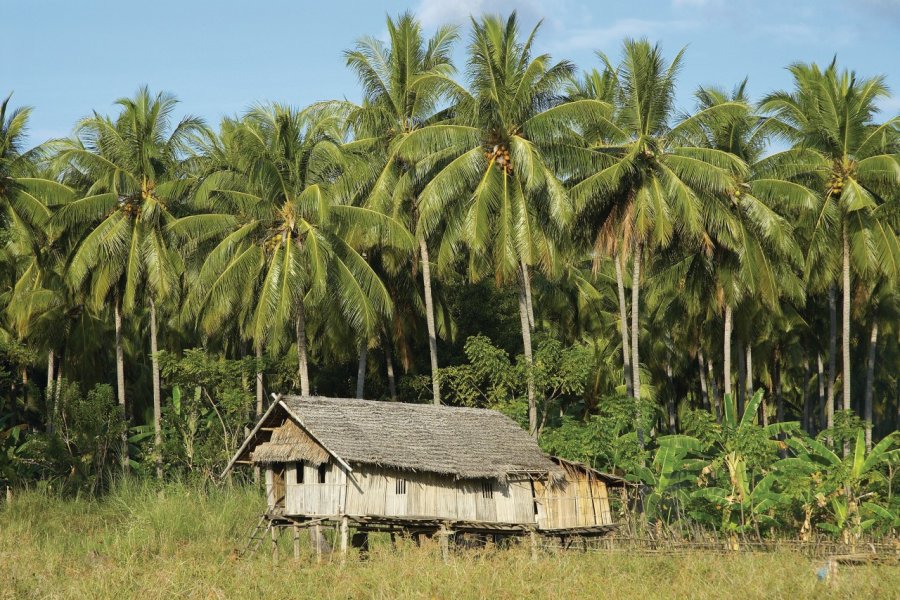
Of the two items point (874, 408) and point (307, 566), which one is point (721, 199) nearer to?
point (307, 566)

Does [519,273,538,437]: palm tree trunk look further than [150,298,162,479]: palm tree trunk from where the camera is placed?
No

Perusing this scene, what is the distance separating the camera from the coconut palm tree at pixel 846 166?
30438 millimetres

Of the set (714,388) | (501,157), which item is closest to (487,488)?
(501,157)

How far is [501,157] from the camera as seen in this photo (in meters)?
30.2

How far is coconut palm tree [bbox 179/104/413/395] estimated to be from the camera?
28.7m

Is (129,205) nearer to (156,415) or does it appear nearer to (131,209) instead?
(131,209)

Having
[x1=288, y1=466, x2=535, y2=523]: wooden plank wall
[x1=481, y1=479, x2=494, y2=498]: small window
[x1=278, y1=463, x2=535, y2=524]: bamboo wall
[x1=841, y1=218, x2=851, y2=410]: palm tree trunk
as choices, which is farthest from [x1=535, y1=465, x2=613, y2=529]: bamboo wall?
[x1=841, y1=218, x2=851, y2=410]: palm tree trunk

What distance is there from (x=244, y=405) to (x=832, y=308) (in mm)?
18146

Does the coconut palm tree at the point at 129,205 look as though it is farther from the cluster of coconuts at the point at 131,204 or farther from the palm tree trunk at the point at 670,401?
the palm tree trunk at the point at 670,401

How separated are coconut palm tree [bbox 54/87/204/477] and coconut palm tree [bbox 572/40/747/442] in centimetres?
1214

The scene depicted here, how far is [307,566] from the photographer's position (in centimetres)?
2034

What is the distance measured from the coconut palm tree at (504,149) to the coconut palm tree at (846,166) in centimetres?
627

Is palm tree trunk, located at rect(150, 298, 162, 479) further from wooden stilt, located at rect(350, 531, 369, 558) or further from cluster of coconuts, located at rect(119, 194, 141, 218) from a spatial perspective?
wooden stilt, located at rect(350, 531, 369, 558)

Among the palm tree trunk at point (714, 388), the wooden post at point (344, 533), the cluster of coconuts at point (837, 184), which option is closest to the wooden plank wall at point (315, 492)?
the wooden post at point (344, 533)
